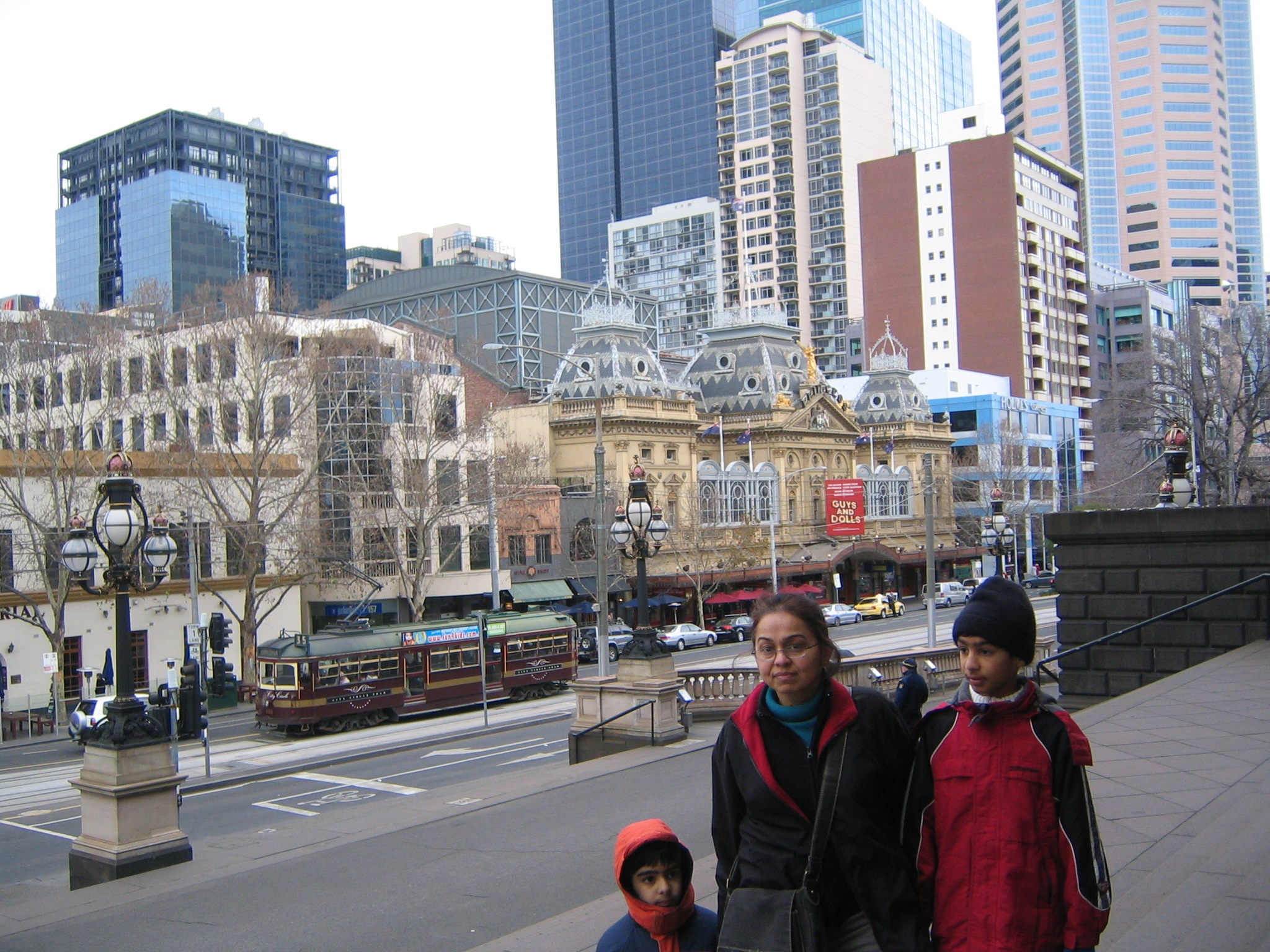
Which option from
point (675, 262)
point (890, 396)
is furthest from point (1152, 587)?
point (675, 262)

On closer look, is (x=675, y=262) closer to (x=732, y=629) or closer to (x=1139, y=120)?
(x=1139, y=120)

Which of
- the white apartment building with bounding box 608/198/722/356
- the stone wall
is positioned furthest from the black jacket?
the white apartment building with bounding box 608/198/722/356

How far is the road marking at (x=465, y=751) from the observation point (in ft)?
81.4

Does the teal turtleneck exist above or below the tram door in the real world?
above

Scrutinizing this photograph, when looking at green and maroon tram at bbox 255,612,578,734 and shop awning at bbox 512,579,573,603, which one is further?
shop awning at bbox 512,579,573,603

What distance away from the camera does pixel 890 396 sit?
260 ft

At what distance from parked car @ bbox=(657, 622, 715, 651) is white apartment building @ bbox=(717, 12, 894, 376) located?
3345 inches

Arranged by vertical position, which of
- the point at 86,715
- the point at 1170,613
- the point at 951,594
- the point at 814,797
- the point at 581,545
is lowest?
the point at 951,594

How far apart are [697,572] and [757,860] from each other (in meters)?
49.0

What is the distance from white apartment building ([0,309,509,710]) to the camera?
34.6 metres

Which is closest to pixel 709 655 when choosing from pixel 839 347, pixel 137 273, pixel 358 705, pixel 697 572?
pixel 697 572

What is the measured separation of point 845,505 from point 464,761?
3890cm

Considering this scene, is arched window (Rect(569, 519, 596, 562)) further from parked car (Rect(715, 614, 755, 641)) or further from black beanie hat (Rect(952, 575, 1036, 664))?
black beanie hat (Rect(952, 575, 1036, 664))

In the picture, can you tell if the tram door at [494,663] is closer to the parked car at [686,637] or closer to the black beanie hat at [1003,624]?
the parked car at [686,637]
